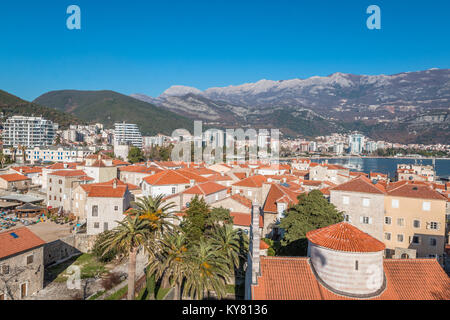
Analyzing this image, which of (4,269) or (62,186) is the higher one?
(62,186)

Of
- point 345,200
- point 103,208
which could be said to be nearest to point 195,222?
point 103,208

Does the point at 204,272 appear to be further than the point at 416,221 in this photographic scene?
No

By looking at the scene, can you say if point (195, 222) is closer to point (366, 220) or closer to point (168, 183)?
point (366, 220)

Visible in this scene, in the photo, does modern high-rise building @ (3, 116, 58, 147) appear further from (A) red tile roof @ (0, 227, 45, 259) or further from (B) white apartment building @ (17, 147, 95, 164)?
(A) red tile roof @ (0, 227, 45, 259)
